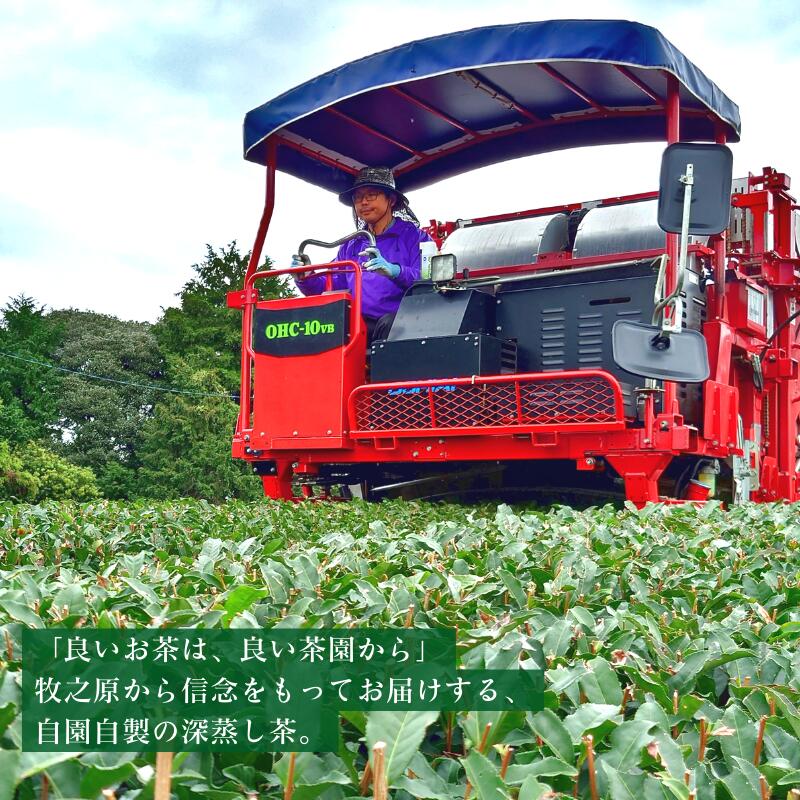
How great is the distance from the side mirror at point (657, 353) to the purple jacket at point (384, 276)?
285 centimetres

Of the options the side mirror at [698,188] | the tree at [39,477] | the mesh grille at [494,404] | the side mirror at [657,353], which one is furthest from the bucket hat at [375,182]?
the tree at [39,477]

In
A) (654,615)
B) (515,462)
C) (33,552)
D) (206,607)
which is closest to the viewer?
(206,607)

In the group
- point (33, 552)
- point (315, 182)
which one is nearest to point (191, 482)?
point (315, 182)

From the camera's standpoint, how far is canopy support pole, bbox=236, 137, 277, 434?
718 centimetres

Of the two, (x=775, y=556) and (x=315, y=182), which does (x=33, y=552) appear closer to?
(x=775, y=556)

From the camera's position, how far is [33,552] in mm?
2779

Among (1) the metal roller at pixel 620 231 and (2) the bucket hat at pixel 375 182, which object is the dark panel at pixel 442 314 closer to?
(1) the metal roller at pixel 620 231

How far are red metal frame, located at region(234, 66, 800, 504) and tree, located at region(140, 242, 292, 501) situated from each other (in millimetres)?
25555

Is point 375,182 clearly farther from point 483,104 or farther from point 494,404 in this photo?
point 494,404

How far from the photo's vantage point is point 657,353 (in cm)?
432

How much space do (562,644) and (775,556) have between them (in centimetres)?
148

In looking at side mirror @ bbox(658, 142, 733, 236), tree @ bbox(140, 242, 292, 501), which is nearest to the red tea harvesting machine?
side mirror @ bbox(658, 142, 733, 236)

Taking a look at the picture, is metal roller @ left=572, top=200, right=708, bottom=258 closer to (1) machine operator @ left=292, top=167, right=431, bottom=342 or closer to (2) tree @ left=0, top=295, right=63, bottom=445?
(1) machine operator @ left=292, top=167, right=431, bottom=342

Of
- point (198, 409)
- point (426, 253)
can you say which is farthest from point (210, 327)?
point (426, 253)
